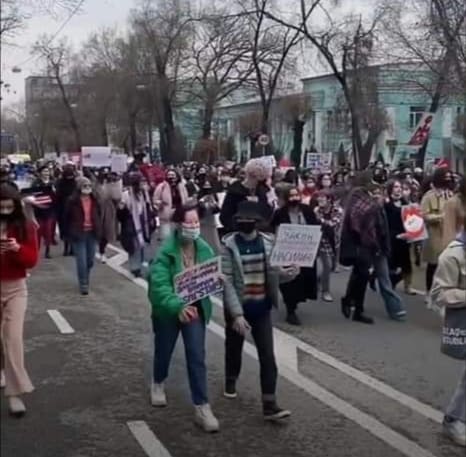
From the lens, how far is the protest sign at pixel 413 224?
38.8ft

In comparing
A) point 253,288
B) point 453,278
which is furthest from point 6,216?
Answer: point 453,278

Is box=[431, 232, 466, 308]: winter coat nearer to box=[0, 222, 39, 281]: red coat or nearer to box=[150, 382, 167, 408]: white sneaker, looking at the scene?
box=[150, 382, 167, 408]: white sneaker

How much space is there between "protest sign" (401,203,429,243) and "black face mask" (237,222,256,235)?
5.32 metres

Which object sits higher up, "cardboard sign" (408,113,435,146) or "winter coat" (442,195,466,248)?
"cardboard sign" (408,113,435,146)

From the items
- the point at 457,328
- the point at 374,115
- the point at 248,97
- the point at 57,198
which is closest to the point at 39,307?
the point at 57,198

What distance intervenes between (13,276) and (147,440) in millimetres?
2050

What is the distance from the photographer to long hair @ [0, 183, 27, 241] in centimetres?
421

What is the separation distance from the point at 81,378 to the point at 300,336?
2.66 m

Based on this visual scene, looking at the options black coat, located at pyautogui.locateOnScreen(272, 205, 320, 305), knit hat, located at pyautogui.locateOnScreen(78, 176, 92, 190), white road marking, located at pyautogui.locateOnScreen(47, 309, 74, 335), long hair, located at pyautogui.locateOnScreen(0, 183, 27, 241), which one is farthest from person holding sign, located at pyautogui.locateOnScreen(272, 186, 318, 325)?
long hair, located at pyautogui.locateOnScreen(0, 183, 27, 241)

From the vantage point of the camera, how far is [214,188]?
62.6 feet

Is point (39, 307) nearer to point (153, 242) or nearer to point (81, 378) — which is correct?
point (153, 242)

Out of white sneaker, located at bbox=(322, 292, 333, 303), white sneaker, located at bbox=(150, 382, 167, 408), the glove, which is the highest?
the glove

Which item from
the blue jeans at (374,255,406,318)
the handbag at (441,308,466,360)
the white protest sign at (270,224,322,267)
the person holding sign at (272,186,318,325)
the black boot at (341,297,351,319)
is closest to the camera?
the handbag at (441,308,466,360)

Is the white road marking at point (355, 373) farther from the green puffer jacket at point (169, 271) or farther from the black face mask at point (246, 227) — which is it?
the green puffer jacket at point (169, 271)
